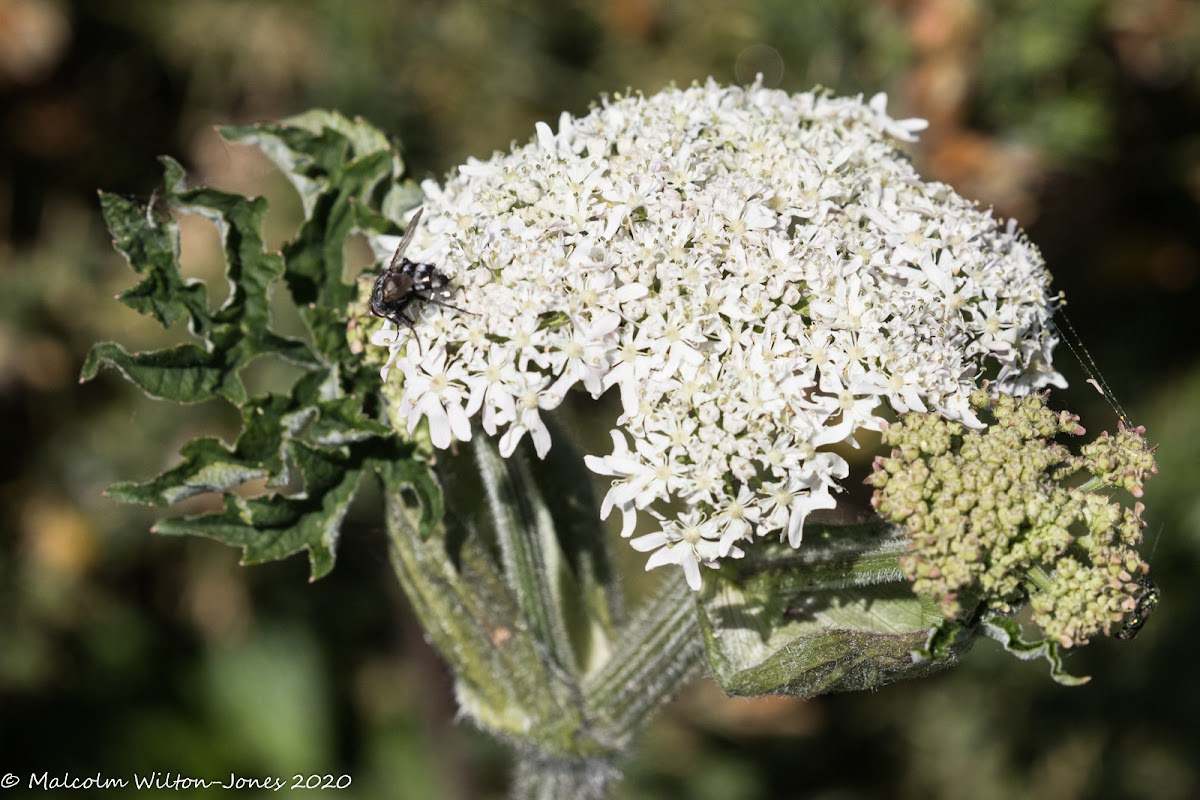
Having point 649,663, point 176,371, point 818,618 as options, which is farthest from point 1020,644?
point 176,371

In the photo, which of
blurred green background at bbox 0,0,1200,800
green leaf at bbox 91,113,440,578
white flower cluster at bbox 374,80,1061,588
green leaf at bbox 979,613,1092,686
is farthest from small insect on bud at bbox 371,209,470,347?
blurred green background at bbox 0,0,1200,800

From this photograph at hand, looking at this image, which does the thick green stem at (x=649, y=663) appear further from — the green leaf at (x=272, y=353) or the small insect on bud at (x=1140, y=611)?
the small insect on bud at (x=1140, y=611)

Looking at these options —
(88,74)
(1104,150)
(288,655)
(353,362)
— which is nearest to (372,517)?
(288,655)

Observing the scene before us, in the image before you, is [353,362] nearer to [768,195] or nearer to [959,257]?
[768,195]

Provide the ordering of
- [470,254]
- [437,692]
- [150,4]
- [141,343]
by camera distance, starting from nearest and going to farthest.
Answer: [470,254]
[437,692]
[141,343]
[150,4]

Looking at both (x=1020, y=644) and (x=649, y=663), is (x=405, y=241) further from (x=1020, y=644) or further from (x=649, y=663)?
(x=1020, y=644)

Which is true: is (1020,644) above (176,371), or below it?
below
